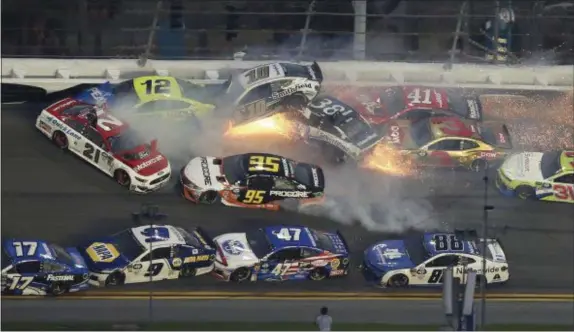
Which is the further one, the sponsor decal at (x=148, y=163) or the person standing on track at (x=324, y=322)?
the sponsor decal at (x=148, y=163)

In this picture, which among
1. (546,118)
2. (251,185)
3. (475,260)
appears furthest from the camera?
(546,118)

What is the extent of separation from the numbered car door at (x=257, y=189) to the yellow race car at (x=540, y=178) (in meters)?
4.72

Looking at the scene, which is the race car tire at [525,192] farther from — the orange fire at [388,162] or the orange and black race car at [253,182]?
the orange and black race car at [253,182]

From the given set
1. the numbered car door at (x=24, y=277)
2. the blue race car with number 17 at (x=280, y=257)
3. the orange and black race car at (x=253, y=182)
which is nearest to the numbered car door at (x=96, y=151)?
the orange and black race car at (x=253, y=182)

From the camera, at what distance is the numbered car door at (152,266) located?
23.7 meters

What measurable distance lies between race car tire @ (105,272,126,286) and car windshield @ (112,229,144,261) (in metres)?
0.33

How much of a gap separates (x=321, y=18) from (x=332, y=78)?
9.18 ft

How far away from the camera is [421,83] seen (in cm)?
3133

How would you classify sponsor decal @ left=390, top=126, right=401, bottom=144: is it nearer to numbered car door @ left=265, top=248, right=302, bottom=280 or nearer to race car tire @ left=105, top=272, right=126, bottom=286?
numbered car door @ left=265, top=248, right=302, bottom=280

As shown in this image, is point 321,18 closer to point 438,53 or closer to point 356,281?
point 438,53

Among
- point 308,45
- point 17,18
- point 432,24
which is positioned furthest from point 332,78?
point 17,18

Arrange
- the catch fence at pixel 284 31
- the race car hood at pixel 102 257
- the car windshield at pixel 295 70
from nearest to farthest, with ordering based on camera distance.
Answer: the race car hood at pixel 102 257 < the car windshield at pixel 295 70 < the catch fence at pixel 284 31

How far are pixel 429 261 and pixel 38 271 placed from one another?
22.1 ft

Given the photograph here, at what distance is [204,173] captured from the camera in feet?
85.7
